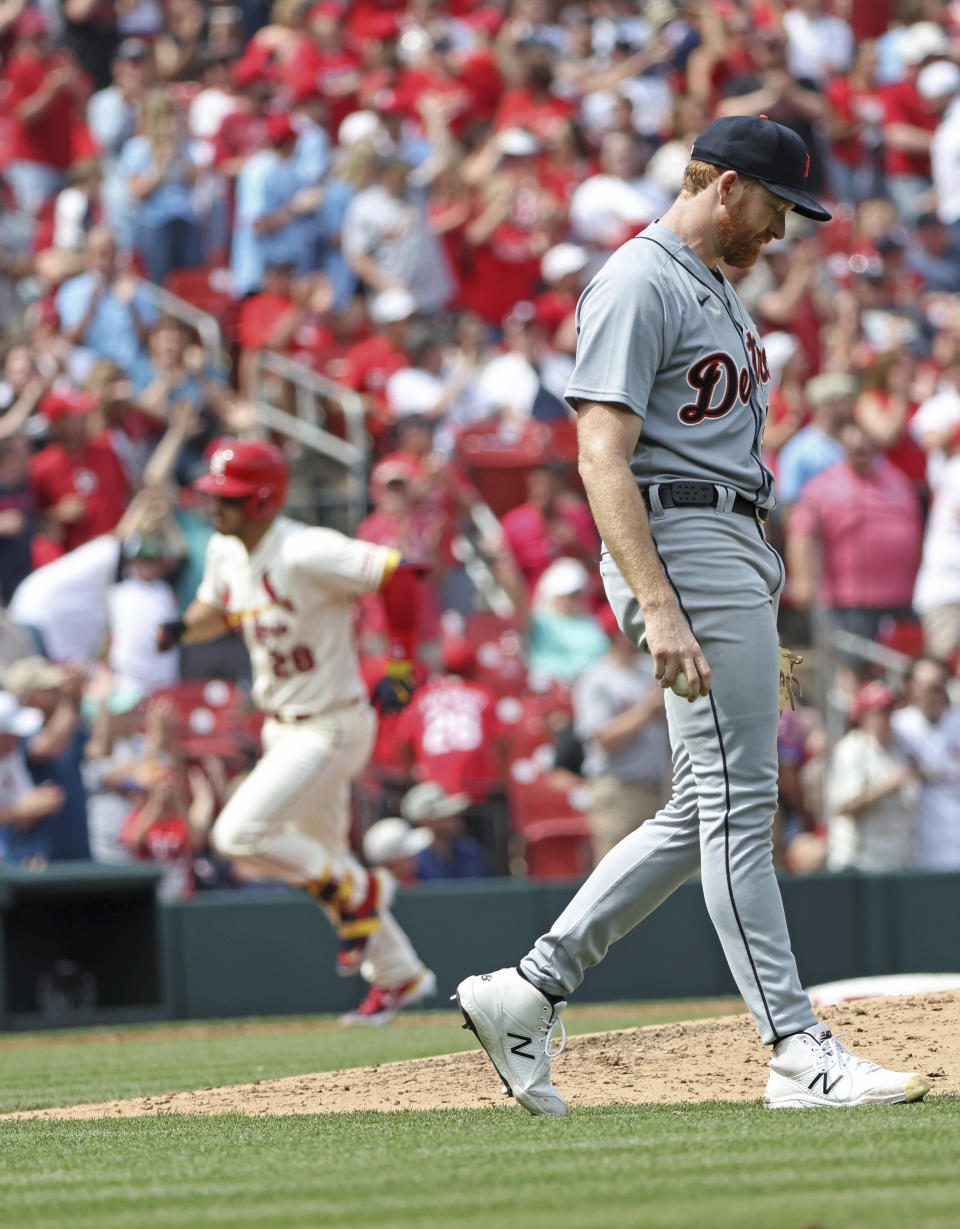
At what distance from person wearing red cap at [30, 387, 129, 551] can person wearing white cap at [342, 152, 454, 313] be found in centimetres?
284

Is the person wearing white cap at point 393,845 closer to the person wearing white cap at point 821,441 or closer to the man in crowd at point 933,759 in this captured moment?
the man in crowd at point 933,759

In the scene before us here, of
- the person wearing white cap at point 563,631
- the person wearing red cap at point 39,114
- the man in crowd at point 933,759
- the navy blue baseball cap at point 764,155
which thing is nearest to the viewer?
the navy blue baseball cap at point 764,155

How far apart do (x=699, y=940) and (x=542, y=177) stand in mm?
6827

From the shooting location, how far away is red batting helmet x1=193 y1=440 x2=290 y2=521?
25.4 ft

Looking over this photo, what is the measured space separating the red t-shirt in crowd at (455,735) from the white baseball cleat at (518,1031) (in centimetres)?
600

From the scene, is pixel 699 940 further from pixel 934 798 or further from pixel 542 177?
pixel 542 177

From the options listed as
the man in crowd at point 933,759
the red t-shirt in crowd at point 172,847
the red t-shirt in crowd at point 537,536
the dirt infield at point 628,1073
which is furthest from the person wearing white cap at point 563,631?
the dirt infield at point 628,1073

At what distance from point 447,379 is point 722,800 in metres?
8.93

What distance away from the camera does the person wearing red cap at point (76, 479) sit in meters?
11.2

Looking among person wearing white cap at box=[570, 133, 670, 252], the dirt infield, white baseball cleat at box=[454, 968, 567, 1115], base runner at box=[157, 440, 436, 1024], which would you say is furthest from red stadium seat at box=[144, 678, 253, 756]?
white baseball cleat at box=[454, 968, 567, 1115]

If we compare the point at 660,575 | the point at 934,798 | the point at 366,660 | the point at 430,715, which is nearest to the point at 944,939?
the point at 934,798

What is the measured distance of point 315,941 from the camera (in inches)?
360

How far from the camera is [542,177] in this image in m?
14.4

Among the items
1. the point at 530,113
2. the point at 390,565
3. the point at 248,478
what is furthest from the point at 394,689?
the point at 530,113
